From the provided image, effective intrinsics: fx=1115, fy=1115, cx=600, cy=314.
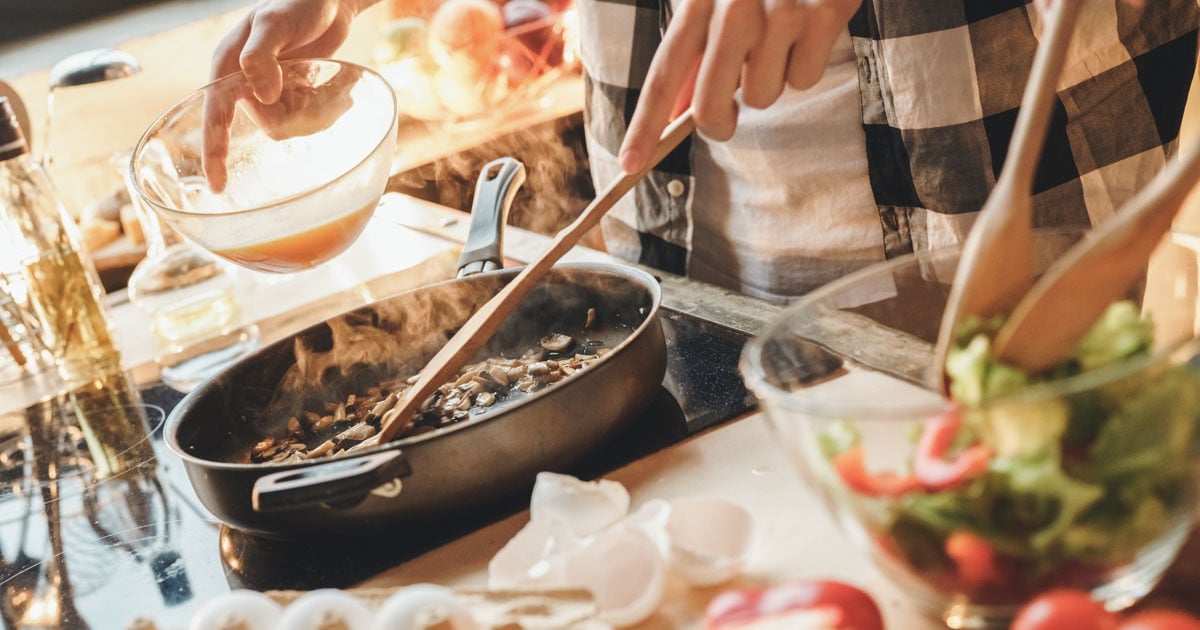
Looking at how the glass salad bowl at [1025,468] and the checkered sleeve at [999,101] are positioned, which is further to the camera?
the checkered sleeve at [999,101]

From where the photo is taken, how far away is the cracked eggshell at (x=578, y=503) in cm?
82

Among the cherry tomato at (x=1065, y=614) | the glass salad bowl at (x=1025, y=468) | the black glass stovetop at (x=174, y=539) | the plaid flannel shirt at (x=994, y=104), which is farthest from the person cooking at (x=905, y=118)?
the cherry tomato at (x=1065, y=614)

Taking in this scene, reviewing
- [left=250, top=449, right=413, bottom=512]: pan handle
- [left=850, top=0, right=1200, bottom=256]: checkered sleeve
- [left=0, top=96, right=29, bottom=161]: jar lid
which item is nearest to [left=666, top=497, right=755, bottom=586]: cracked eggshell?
[left=250, top=449, right=413, bottom=512]: pan handle

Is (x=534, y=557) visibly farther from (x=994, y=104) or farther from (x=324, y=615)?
(x=994, y=104)

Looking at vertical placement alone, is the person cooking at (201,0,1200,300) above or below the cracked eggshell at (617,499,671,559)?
above

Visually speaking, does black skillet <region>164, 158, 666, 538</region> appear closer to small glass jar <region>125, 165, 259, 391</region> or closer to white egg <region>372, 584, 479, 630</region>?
white egg <region>372, 584, 479, 630</region>

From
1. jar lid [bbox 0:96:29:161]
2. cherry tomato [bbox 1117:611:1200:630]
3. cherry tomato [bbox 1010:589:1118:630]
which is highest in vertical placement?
jar lid [bbox 0:96:29:161]

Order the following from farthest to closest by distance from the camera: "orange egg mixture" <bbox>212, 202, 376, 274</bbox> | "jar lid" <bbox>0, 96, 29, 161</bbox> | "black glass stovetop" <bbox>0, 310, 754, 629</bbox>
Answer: "jar lid" <bbox>0, 96, 29, 161</bbox>, "orange egg mixture" <bbox>212, 202, 376, 274</bbox>, "black glass stovetop" <bbox>0, 310, 754, 629</bbox>

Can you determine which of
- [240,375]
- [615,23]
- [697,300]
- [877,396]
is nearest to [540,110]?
[615,23]

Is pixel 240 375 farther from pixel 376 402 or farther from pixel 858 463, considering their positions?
pixel 858 463

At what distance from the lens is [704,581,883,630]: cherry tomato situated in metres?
0.60

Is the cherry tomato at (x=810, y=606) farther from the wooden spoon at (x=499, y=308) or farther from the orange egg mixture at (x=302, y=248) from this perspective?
the orange egg mixture at (x=302, y=248)

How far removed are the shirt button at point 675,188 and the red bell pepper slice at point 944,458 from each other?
3.12 feet

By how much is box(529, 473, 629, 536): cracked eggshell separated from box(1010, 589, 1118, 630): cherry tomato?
0.35 metres
